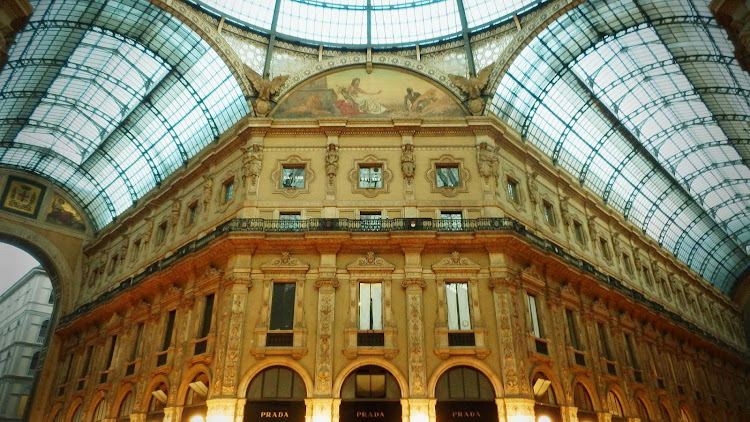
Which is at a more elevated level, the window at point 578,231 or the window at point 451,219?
the window at point 578,231

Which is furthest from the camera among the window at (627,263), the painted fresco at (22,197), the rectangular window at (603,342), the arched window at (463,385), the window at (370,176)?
the painted fresco at (22,197)

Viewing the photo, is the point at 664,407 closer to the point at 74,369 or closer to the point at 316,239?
the point at 316,239

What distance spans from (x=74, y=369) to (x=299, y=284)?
24.0 metres

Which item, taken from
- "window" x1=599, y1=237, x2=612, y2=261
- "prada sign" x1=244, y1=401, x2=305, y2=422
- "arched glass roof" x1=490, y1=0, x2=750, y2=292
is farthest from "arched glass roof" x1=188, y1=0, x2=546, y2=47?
"prada sign" x1=244, y1=401, x2=305, y2=422

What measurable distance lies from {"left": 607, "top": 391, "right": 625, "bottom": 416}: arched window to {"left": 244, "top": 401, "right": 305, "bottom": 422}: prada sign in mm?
17515

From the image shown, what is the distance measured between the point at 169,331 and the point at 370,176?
1519 cm

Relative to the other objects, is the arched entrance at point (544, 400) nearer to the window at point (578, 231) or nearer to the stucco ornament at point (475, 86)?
the window at point (578, 231)

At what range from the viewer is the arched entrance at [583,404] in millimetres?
27062

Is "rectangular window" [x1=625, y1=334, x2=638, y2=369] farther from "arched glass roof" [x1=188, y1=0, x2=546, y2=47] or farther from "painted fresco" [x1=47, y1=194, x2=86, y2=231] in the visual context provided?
"painted fresco" [x1=47, y1=194, x2=86, y2=231]

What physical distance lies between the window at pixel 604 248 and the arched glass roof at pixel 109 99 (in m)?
28.1

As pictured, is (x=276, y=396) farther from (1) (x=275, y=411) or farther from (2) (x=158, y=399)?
(2) (x=158, y=399)

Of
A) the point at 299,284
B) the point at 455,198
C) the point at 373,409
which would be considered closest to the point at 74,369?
the point at 299,284

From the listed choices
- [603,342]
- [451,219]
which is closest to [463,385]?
[451,219]

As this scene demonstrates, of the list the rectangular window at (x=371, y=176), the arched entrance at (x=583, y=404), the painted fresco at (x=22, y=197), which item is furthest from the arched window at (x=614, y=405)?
the painted fresco at (x=22, y=197)
